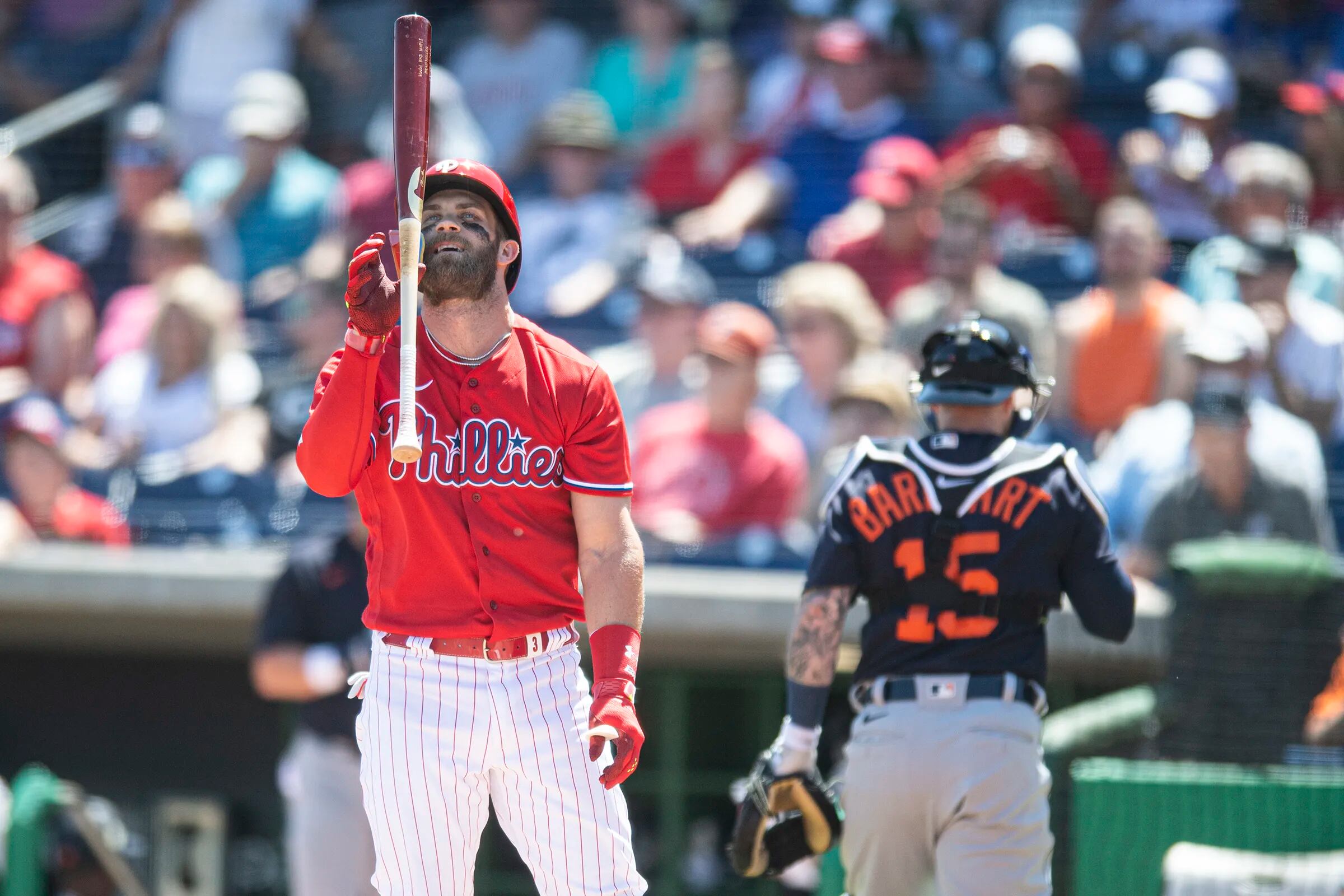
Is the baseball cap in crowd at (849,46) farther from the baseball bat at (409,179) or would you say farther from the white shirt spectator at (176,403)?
A: the baseball bat at (409,179)

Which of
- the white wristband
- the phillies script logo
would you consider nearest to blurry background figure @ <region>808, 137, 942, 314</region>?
the white wristband

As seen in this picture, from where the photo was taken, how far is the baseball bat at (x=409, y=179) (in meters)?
3.10

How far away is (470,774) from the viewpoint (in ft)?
10.9

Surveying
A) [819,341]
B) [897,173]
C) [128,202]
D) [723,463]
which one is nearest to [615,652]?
[723,463]

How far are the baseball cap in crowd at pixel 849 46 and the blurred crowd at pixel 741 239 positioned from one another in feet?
0.05

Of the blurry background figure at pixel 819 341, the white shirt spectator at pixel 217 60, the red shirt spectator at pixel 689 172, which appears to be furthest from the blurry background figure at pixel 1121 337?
the white shirt spectator at pixel 217 60

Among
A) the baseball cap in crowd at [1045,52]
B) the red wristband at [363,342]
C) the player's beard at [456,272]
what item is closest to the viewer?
the red wristband at [363,342]

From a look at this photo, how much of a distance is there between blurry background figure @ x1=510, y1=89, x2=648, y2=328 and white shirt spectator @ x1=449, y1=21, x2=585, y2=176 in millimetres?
772

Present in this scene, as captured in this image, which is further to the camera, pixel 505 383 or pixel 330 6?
pixel 330 6

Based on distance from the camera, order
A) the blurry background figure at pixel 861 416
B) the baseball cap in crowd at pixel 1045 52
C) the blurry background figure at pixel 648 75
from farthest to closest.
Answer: the blurry background figure at pixel 648 75 < the baseball cap in crowd at pixel 1045 52 < the blurry background figure at pixel 861 416

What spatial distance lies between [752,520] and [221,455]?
210 centimetres

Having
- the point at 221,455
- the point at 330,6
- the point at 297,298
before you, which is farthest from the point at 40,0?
the point at 221,455

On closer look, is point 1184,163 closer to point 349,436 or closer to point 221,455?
point 221,455

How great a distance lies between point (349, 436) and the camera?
323 centimetres
